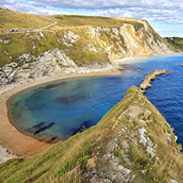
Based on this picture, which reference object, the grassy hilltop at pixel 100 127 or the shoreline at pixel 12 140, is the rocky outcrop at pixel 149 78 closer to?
the grassy hilltop at pixel 100 127

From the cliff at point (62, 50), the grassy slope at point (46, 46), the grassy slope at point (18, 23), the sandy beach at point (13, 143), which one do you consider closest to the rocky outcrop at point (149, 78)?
the cliff at point (62, 50)

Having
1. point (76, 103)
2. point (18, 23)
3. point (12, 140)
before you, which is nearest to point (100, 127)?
point (12, 140)

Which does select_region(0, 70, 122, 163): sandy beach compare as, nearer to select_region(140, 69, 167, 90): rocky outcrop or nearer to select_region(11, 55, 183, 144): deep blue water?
select_region(11, 55, 183, 144): deep blue water

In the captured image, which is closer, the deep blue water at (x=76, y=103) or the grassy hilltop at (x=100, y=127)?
the grassy hilltop at (x=100, y=127)

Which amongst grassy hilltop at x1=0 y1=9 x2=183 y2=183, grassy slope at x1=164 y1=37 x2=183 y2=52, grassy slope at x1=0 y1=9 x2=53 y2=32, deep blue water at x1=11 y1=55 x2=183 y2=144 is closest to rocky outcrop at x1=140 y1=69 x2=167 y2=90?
deep blue water at x1=11 y1=55 x2=183 y2=144

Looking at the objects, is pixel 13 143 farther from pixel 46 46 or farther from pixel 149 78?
Result: pixel 149 78

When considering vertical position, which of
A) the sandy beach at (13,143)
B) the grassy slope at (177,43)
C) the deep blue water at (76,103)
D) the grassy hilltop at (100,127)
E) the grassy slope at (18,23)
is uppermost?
the grassy slope at (177,43)
